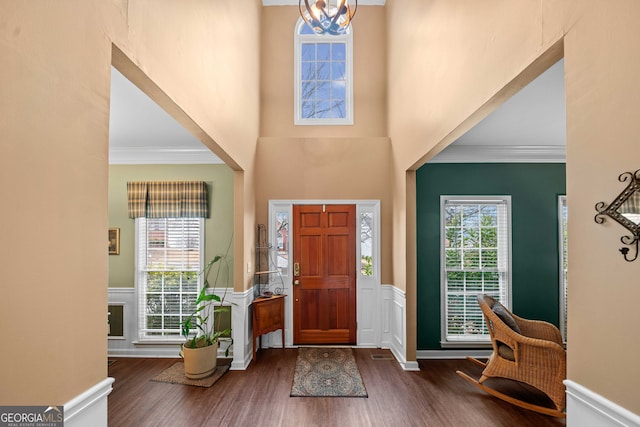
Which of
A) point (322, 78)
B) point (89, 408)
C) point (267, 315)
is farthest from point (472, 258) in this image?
point (89, 408)

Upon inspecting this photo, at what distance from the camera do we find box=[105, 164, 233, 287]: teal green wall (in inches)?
196

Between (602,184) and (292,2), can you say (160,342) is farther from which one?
(292,2)

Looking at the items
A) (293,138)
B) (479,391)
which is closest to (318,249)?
(293,138)

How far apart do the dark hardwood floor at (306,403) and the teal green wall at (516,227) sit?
1.11 meters

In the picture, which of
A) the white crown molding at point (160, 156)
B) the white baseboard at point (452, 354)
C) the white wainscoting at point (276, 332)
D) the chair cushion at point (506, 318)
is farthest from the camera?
the white crown molding at point (160, 156)

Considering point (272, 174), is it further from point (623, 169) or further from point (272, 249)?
point (623, 169)

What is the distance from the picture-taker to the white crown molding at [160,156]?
4895mm

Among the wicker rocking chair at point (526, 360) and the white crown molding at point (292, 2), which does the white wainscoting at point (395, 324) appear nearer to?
the wicker rocking chair at point (526, 360)

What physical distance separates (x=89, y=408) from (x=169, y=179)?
13.2 feet

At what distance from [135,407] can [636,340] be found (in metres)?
3.88

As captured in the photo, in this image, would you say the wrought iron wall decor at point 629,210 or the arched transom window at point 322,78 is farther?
the arched transom window at point 322,78

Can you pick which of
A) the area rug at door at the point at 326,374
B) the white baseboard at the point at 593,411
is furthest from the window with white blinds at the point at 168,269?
the white baseboard at the point at 593,411

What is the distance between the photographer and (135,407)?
3406 mm

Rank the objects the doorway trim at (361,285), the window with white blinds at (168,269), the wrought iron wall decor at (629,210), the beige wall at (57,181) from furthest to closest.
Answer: the doorway trim at (361,285) < the window with white blinds at (168,269) < the wrought iron wall decor at (629,210) < the beige wall at (57,181)
